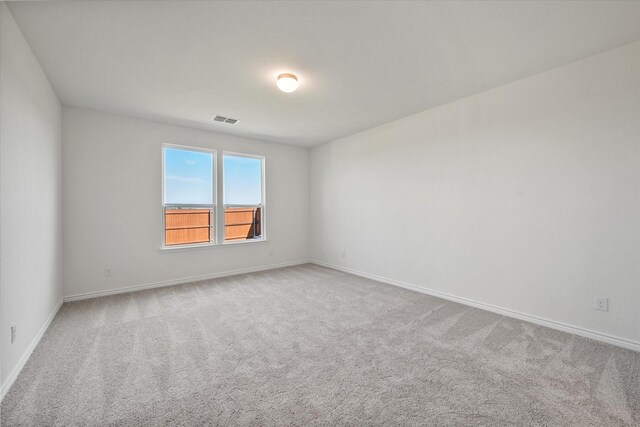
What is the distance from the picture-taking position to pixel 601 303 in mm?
2502

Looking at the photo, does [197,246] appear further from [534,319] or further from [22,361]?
[534,319]

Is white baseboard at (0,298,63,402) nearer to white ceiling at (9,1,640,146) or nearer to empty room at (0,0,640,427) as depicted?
empty room at (0,0,640,427)

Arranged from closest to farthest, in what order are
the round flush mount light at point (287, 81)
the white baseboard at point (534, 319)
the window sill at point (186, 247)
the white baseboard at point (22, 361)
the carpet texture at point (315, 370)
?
the carpet texture at point (315, 370) < the white baseboard at point (22, 361) < the white baseboard at point (534, 319) < the round flush mount light at point (287, 81) < the window sill at point (186, 247)

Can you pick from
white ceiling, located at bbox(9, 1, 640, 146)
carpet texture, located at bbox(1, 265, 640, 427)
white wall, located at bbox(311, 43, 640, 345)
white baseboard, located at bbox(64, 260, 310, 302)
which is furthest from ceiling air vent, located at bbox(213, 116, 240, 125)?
carpet texture, located at bbox(1, 265, 640, 427)

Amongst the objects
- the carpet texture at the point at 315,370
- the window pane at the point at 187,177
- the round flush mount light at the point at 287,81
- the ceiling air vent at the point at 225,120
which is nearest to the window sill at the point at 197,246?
the window pane at the point at 187,177

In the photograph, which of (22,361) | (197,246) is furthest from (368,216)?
(22,361)

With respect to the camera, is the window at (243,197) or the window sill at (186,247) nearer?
the window sill at (186,247)

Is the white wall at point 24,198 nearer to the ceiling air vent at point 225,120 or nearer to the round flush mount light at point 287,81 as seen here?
the ceiling air vent at point 225,120

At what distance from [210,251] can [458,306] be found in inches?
155

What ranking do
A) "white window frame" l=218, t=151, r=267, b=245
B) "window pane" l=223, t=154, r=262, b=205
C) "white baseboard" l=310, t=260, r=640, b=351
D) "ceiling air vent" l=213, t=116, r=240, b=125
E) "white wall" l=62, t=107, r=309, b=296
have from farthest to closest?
"window pane" l=223, t=154, r=262, b=205 < "white window frame" l=218, t=151, r=267, b=245 < "ceiling air vent" l=213, t=116, r=240, b=125 < "white wall" l=62, t=107, r=309, b=296 < "white baseboard" l=310, t=260, r=640, b=351

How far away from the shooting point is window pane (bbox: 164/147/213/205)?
4426 millimetres

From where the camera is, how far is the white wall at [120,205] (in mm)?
3643

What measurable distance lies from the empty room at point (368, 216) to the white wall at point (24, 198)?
1.1 inches

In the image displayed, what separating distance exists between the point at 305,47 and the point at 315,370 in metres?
2.64
